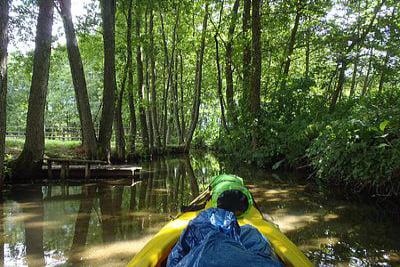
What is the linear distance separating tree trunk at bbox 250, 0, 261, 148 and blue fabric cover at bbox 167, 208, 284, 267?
12612 millimetres

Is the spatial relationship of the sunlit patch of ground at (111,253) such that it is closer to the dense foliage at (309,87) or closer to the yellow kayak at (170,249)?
the yellow kayak at (170,249)

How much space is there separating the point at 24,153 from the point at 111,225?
5.48 m

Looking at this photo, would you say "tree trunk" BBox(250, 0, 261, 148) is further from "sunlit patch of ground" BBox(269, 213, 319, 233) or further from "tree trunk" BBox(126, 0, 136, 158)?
"sunlit patch of ground" BBox(269, 213, 319, 233)

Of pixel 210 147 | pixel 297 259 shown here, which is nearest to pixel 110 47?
pixel 297 259

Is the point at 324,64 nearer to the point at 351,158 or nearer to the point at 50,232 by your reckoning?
the point at 351,158

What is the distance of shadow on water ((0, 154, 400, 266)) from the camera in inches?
191

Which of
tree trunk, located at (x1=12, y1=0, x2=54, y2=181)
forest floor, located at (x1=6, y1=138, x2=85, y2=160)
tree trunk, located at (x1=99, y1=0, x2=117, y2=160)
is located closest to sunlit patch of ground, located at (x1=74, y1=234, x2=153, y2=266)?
tree trunk, located at (x1=12, y1=0, x2=54, y2=181)

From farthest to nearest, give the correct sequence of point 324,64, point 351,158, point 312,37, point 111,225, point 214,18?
point 214,18 → point 312,37 → point 324,64 → point 351,158 → point 111,225

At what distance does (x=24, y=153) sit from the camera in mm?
10469

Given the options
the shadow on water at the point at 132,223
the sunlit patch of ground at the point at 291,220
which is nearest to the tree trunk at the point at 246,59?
the shadow on water at the point at 132,223

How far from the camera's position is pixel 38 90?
10.5m

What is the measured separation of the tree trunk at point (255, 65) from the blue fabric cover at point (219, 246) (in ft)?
41.4

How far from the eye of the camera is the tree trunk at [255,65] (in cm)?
1484

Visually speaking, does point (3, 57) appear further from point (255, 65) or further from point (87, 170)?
point (255, 65)
